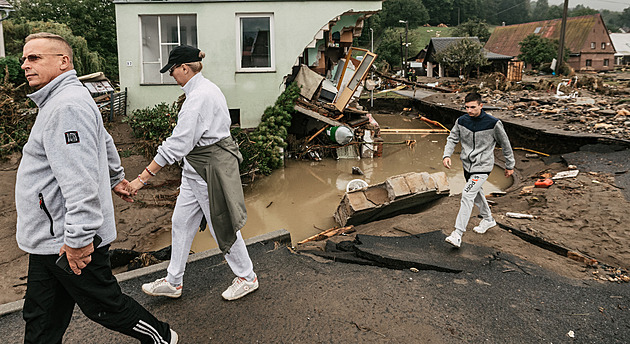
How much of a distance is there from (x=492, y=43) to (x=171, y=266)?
248ft

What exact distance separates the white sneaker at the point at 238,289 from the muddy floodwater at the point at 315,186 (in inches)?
159

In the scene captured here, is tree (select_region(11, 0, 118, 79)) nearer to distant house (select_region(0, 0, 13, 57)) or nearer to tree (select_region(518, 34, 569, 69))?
distant house (select_region(0, 0, 13, 57))

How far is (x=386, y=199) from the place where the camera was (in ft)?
28.4

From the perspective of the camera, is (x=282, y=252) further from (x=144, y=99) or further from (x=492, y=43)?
(x=492, y=43)

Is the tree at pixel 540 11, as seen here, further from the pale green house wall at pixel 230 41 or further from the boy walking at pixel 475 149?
the boy walking at pixel 475 149

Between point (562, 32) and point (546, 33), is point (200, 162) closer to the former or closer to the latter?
point (562, 32)

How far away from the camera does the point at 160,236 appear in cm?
838

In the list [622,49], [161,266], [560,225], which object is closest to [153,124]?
[161,266]

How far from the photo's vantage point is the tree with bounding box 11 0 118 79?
111ft

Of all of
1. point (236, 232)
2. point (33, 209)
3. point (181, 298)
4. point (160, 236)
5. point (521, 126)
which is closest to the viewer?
point (33, 209)

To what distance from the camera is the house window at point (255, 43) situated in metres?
13.9

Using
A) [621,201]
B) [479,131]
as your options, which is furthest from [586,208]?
[479,131]

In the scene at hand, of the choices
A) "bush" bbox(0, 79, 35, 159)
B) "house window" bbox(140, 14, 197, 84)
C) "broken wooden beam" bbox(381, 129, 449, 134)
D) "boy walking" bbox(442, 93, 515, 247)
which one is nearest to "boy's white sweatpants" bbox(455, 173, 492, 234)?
"boy walking" bbox(442, 93, 515, 247)

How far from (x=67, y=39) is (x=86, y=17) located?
33.5ft
